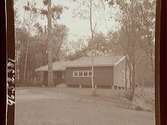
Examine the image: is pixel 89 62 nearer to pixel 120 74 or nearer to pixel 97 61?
pixel 97 61

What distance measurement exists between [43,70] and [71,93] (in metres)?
0.21

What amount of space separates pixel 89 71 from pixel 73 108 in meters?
0.23

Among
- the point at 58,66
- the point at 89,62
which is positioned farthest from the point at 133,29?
the point at 58,66

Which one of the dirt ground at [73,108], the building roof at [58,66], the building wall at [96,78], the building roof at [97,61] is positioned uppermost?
the building roof at [97,61]

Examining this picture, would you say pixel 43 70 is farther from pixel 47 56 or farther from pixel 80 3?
pixel 80 3

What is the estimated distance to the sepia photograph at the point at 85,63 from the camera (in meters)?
1.79

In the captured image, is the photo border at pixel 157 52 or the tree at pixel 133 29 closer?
the photo border at pixel 157 52

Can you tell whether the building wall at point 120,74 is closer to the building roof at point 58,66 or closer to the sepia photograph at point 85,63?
the sepia photograph at point 85,63

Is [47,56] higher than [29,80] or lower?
higher

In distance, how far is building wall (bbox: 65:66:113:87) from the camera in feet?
5.96

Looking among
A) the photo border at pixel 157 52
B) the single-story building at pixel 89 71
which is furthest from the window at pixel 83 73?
the photo border at pixel 157 52

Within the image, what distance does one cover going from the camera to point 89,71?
6.00 ft
